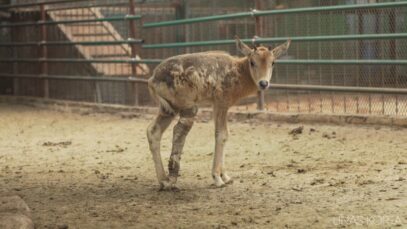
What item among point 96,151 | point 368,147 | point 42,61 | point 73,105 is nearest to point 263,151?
point 368,147

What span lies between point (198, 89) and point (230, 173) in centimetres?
106

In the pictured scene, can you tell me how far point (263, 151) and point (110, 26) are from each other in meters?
7.83

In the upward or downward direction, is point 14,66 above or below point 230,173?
above

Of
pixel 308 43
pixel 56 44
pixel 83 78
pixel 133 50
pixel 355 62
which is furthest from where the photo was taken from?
pixel 56 44

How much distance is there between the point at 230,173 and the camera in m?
6.84

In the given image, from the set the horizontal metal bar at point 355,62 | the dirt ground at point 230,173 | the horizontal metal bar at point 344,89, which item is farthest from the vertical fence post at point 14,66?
the horizontal metal bar at point 355,62

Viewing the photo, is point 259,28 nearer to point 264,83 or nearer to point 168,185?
point 264,83

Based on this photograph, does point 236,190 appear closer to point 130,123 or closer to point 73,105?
point 130,123

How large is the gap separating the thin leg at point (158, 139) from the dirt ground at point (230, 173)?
0.18 m

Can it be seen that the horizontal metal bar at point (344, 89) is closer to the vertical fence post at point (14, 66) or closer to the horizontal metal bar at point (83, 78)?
the horizontal metal bar at point (83, 78)

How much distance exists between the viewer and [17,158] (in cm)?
839

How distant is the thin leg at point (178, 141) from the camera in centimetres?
610

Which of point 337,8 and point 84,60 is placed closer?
point 337,8

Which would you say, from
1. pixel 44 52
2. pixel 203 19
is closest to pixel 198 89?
pixel 203 19
